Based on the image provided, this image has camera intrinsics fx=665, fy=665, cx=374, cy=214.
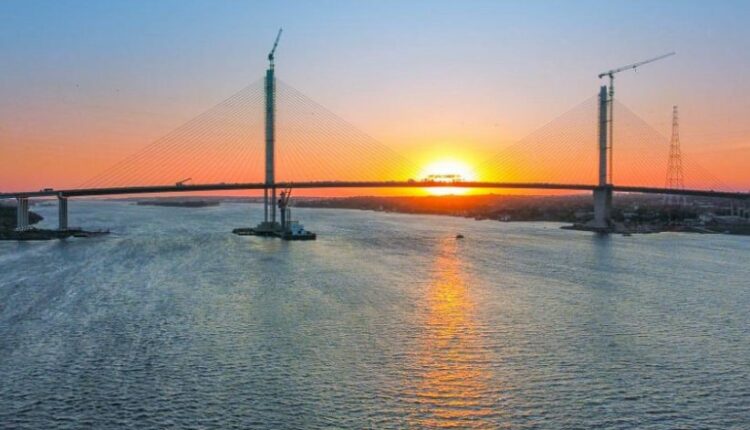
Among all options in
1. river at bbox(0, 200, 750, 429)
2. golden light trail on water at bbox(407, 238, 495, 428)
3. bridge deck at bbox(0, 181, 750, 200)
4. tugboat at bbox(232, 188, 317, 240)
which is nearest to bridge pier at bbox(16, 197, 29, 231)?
bridge deck at bbox(0, 181, 750, 200)

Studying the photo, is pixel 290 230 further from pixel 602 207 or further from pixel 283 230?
pixel 602 207

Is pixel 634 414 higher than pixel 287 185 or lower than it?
lower

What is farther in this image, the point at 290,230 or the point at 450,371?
the point at 290,230

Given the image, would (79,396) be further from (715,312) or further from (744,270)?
(744,270)

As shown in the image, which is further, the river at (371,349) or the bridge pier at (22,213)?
the bridge pier at (22,213)

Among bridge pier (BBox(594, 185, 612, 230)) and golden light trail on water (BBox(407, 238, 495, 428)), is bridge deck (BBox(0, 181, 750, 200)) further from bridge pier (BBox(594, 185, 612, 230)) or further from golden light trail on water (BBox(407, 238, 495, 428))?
golden light trail on water (BBox(407, 238, 495, 428))

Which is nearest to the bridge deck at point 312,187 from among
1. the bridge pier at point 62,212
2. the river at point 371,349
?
the bridge pier at point 62,212

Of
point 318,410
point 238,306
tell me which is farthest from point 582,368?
point 238,306

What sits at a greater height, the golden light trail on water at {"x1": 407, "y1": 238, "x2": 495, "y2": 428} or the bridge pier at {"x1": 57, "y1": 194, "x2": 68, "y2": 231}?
the bridge pier at {"x1": 57, "y1": 194, "x2": 68, "y2": 231}

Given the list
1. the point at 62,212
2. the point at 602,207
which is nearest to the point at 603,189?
the point at 602,207

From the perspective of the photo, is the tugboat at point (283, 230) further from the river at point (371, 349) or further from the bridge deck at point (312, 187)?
the river at point (371, 349)

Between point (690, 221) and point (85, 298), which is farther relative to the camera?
point (690, 221)
